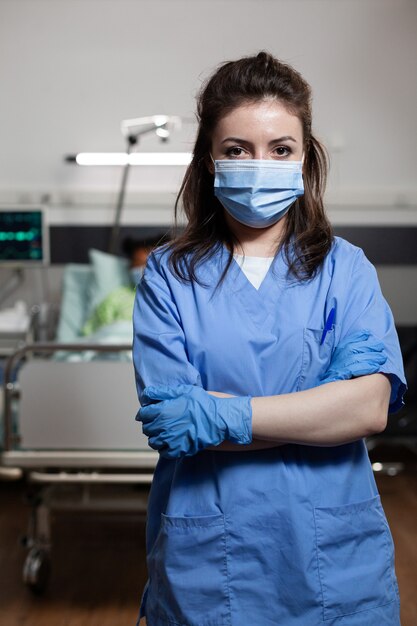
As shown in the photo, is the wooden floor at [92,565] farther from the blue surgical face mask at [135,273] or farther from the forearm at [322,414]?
the forearm at [322,414]

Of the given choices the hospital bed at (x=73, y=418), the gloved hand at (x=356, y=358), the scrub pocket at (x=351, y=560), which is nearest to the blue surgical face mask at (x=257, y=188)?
the gloved hand at (x=356, y=358)

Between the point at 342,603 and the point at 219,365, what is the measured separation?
1.27ft

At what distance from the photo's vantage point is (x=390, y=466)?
13.1ft

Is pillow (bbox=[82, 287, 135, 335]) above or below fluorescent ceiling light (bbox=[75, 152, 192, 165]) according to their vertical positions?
below

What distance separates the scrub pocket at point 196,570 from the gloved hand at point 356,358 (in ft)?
0.89

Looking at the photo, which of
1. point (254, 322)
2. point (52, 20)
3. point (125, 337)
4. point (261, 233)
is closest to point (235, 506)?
point (254, 322)

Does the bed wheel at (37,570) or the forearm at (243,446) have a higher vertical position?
the forearm at (243,446)

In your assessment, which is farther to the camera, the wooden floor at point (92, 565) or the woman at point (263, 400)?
the wooden floor at point (92, 565)

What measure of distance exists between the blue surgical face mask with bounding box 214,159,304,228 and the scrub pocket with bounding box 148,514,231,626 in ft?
1.53

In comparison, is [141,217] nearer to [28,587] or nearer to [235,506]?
[28,587]

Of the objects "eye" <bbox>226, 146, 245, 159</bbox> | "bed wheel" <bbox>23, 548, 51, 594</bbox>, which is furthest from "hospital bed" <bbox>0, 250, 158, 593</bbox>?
"eye" <bbox>226, 146, 245, 159</bbox>

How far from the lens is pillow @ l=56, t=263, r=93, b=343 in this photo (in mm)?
4027

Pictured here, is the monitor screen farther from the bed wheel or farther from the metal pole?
the bed wheel

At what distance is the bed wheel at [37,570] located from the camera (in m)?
2.62
